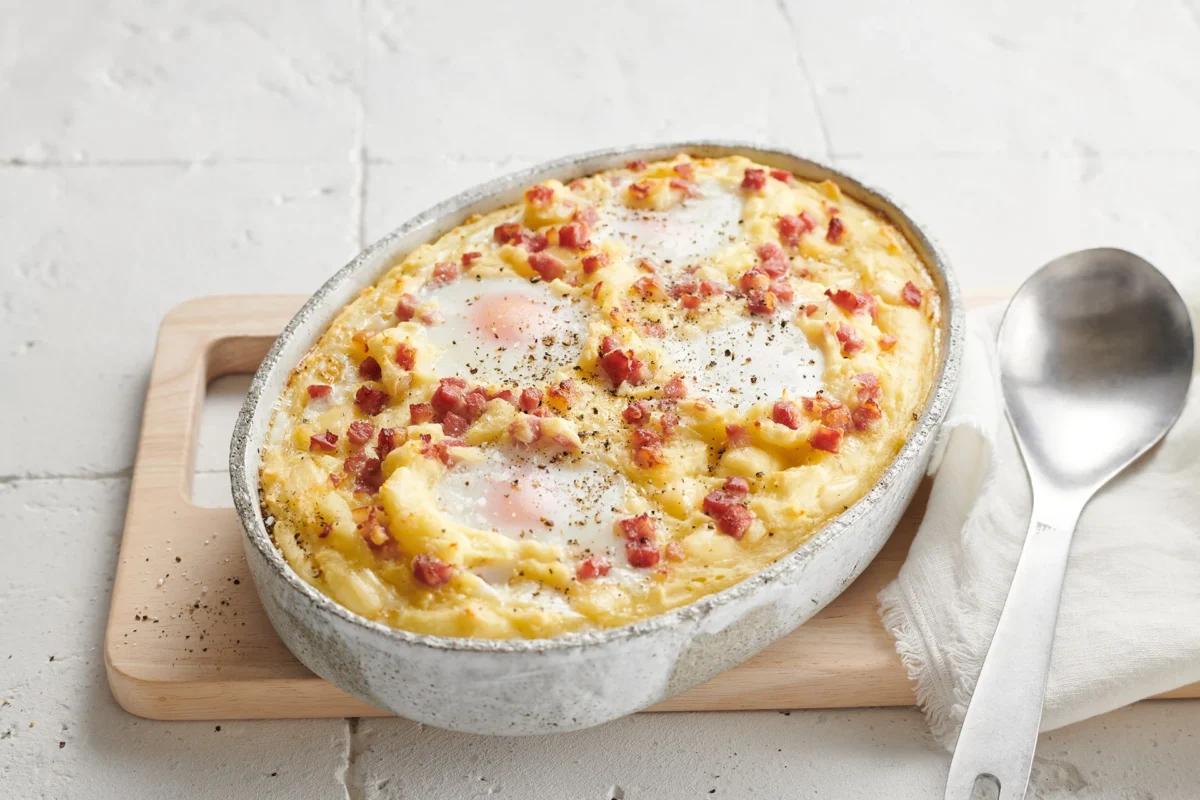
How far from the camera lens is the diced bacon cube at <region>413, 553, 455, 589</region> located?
7.59 ft

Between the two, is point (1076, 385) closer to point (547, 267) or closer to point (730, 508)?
point (730, 508)

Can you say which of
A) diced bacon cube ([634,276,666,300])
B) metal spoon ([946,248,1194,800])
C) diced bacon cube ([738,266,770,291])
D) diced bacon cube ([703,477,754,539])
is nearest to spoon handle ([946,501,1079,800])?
metal spoon ([946,248,1194,800])

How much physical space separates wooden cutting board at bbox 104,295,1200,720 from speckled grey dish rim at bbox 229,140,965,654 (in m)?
0.31

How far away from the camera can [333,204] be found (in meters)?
4.28

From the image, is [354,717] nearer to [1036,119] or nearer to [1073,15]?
[1036,119]

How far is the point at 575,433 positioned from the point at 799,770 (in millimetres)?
793

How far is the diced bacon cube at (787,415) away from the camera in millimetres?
2613

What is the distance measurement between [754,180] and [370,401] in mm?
1120

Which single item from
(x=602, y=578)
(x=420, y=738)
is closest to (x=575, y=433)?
(x=602, y=578)

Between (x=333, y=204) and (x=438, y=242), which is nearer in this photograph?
(x=438, y=242)

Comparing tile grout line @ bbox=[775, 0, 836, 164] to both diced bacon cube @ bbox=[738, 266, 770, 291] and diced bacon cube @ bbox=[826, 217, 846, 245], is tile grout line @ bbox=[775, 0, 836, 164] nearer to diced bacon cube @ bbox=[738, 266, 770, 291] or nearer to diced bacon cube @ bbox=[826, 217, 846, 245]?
diced bacon cube @ bbox=[826, 217, 846, 245]

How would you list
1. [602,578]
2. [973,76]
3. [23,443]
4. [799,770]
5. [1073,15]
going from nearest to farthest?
[602,578] < [799,770] < [23,443] < [973,76] < [1073,15]

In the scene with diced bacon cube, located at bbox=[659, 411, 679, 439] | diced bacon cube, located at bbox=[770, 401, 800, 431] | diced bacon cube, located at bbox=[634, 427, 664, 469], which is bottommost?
diced bacon cube, located at bbox=[634, 427, 664, 469]

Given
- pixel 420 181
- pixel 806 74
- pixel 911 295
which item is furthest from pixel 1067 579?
pixel 806 74
